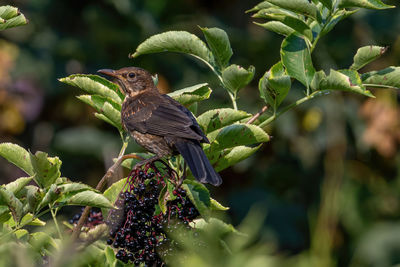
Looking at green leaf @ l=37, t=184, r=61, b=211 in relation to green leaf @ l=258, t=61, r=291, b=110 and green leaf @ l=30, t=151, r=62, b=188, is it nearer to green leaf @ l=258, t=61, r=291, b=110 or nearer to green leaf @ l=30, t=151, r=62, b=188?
green leaf @ l=30, t=151, r=62, b=188

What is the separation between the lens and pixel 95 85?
2.56 m

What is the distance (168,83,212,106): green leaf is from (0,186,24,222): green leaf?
694mm

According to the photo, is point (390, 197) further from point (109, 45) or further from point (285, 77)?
point (285, 77)

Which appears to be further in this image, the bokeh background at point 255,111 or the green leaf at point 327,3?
the bokeh background at point 255,111

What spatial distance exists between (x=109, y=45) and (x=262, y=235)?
8.06 ft

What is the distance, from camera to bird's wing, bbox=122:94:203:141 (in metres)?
3.13

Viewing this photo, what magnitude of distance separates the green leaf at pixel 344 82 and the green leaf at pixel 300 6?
236 millimetres

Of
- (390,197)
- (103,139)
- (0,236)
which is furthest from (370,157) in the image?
(0,236)

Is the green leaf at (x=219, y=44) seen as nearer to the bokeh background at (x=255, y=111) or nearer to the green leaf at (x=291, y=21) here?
the green leaf at (x=291, y=21)

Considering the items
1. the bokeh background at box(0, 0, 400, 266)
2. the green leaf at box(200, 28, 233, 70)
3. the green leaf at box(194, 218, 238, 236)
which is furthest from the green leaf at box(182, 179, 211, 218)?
the bokeh background at box(0, 0, 400, 266)

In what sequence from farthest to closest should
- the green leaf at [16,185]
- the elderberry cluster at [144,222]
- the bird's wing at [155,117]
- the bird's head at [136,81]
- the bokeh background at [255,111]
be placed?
the bokeh background at [255,111] → the bird's head at [136,81] → the bird's wing at [155,117] → the elderberry cluster at [144,222] → the green leaf at [16,185]

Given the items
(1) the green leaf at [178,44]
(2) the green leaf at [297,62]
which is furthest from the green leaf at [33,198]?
(2) the green leaf at [297,62]

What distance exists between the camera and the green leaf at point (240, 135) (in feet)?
7.47

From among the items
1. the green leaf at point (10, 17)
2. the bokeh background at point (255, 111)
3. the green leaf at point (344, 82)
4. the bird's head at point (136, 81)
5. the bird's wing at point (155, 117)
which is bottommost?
the bokeh background at point (255, 111)
